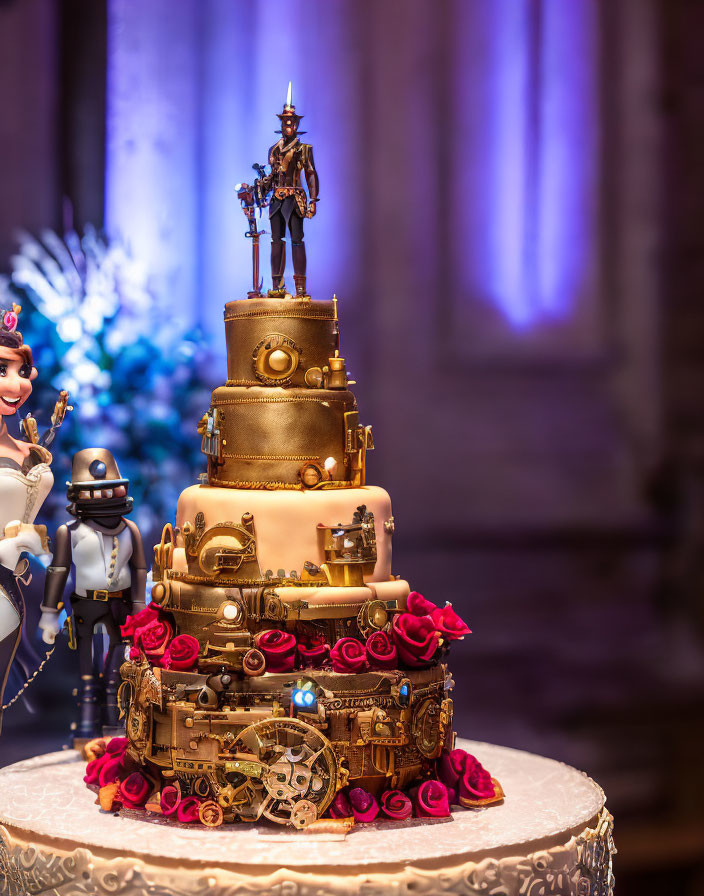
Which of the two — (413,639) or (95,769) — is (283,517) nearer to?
(413,639)

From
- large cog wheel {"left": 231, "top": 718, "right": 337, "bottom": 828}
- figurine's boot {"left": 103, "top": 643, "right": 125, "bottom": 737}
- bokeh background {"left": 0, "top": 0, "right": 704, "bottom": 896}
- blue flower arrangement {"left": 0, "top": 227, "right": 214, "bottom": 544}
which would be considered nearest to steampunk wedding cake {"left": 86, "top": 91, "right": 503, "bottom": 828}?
large cog wheel {"left": 231, "top": 718, "right": 337, "bottom": 828}

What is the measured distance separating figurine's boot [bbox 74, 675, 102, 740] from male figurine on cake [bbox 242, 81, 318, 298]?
2.27 metres

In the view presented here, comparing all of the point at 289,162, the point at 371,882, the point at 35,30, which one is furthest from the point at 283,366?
the point at 35,30

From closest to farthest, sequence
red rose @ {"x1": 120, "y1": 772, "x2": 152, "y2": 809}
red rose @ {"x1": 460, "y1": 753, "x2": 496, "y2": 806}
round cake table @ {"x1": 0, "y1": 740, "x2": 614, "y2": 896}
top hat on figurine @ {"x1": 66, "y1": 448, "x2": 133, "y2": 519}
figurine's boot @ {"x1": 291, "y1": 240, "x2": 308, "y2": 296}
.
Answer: round cake table @ {"x1": 0, "y1": 740, "x2": 614, "y2": 896}
red rose @ {"x1": 120, "y1": 772, "x2": 152, "y2": 809}
red rose @ {"x1": 460, "y1": 753, "x2": 496, "y2": 806}
figurine's boot @ {"x1": 291, "y1": 240, "x2": 308, "y2": 296}
top hat on figurine @ {"x1": 66, "y1": 448, "x2": 133, "y2": 519}

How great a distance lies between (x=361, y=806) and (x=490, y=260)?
624 centimetres

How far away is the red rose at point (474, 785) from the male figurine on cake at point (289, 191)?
95.0 inches

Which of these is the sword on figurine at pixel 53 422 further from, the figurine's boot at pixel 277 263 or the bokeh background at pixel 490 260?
the bokeh background at pixel 490 260

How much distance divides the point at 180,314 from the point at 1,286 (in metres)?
1.53

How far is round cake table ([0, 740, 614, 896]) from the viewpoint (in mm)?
5141

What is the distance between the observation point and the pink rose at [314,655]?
5.80m

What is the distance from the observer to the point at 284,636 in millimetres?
5723

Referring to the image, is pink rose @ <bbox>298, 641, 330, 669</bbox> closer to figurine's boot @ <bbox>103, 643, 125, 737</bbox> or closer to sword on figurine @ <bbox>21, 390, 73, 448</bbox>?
figurine's boot @ <bbox>103, 643, 125, 737</bbox>

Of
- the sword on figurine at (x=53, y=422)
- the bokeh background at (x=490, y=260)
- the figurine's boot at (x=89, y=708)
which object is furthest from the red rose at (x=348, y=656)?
the bokeh background at (x=490, y=260)

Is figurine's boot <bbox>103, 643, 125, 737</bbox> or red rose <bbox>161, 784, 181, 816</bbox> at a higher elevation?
figurine's boot <bbox>103, 643, 125, 737</bbox>
